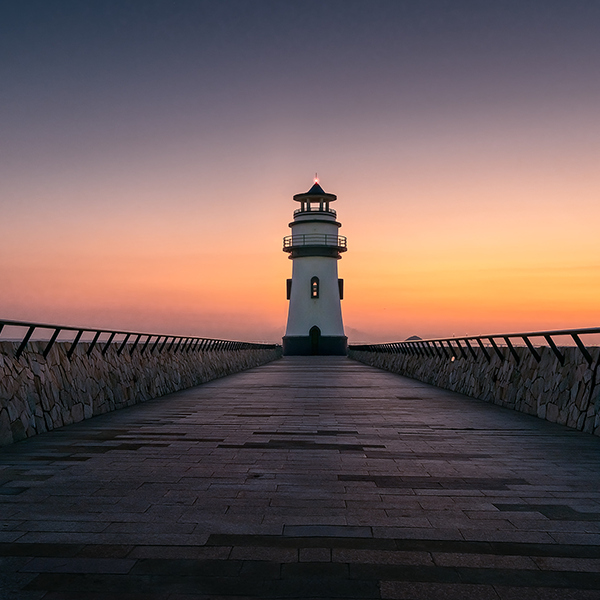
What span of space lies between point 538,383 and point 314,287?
40156 mm

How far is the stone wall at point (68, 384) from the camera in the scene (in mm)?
7188

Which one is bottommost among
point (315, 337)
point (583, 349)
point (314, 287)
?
point (583, 349)

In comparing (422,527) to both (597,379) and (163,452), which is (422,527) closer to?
(163,452)

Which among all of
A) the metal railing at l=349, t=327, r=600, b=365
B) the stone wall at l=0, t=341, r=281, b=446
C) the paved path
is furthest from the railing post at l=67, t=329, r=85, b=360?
the metal railing at l=349, t=327, r=600, b=365

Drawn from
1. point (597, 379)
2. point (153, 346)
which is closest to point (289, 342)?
point (153, 346)

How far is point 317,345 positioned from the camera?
4975 centimetres

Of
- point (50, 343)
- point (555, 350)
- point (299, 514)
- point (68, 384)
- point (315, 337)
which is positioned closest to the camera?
point (299, 514)

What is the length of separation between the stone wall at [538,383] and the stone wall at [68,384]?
7475mm

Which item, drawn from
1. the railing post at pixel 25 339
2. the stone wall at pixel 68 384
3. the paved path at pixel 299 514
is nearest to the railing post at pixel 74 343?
the stone wall at pixel 68 384

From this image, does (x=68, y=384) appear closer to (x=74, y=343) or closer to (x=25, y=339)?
(x=74, y=343)

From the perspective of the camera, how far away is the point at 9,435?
269 inches

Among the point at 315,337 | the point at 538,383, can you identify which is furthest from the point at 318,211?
the point at 538,383

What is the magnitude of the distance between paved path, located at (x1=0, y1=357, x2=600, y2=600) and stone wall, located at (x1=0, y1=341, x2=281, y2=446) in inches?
15.9

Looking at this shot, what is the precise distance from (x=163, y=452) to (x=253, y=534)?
3.01 meters
